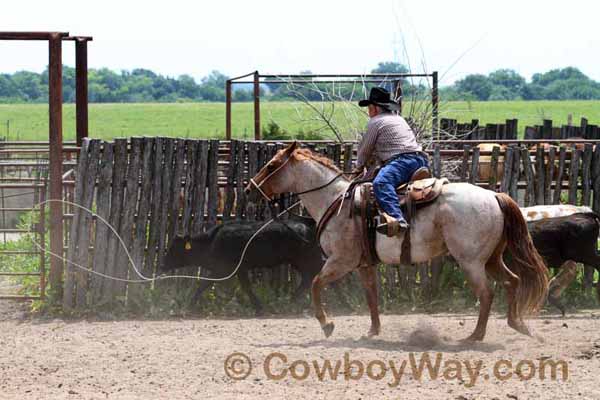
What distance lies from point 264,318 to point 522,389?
400cm

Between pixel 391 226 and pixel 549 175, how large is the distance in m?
3.25

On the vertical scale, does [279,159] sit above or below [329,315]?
above

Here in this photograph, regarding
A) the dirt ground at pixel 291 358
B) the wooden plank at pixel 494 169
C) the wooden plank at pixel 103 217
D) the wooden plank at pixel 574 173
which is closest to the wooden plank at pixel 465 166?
the wooden plank at pixel 494 169

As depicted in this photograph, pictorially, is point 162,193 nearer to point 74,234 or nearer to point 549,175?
point 74,234

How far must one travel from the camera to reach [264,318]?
1037 centimetres

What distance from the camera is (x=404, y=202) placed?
28.9ft

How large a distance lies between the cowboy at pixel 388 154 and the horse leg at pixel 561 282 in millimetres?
2327

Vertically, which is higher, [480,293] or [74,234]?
[74,234]

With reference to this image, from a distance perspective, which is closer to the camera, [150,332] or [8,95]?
[150,332]

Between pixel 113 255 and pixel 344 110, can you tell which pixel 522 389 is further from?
pixel 344 110

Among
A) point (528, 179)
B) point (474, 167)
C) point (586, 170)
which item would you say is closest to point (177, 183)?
point (474, 167)

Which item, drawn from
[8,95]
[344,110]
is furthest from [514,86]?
[344,110]

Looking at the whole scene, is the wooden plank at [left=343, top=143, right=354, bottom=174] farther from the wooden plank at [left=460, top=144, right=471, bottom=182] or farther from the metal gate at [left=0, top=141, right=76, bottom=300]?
the metal gate at [left=0, top=141, right=76, bottom=300]

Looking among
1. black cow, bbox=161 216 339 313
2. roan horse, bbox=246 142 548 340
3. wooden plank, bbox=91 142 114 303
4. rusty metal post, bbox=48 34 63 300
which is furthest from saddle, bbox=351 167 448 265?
rusty metal post, bbox=48 34 63 300
